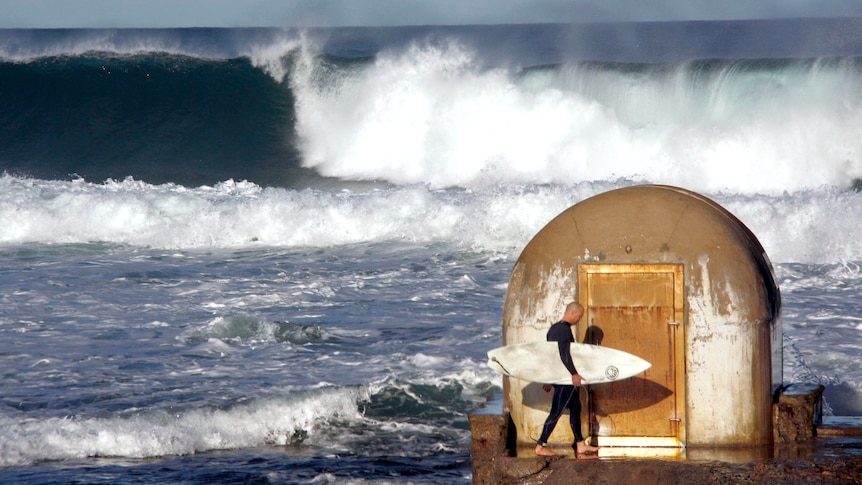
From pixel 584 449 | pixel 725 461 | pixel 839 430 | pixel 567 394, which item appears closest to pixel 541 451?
pixel 584 449

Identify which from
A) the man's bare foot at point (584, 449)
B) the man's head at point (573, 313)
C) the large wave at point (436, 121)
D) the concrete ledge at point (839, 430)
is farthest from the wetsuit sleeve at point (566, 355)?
the large wave at point (436, 121)

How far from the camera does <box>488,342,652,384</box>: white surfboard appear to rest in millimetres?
5805

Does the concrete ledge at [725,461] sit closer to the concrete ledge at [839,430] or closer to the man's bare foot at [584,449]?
the concrete ledge at [839,430]

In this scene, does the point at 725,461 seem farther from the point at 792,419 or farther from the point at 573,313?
the point at 573,313

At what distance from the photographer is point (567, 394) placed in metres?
5.91

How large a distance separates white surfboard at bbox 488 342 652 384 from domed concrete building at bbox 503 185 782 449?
131 mm

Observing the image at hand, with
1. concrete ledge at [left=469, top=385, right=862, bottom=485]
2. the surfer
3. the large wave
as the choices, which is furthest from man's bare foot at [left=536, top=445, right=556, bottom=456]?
the large wave

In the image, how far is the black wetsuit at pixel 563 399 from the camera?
227 inches

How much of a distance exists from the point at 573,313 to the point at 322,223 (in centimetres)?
1328

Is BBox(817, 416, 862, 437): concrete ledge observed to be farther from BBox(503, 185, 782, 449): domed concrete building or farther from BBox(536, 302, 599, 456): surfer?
BBox(536, 302, 599, 456): surfer

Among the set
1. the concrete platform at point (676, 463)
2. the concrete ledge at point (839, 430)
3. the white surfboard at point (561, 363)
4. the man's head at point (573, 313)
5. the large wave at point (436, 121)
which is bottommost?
the concrete platform at point (676, 463)

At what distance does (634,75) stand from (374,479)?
23975mm

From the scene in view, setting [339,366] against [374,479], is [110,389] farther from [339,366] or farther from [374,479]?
[374,479]

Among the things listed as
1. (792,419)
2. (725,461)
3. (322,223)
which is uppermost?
(322,223)
